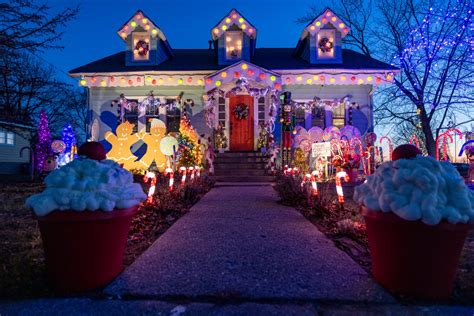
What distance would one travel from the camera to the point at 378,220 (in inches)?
102

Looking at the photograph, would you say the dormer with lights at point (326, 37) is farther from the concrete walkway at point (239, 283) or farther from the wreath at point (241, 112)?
the concrete walkway at point (239, 283)

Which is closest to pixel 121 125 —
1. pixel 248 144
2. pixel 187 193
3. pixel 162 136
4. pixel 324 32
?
pixel 162 136

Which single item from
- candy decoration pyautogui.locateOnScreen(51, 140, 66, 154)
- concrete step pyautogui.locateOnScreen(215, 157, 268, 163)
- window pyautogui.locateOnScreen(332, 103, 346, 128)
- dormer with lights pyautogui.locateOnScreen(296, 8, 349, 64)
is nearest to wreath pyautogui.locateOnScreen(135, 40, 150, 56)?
candy decoration pyautogui.locateOnScreen(51, 140, 66, 154)

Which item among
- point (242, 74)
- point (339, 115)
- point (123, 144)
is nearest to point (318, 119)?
point (339, 115)

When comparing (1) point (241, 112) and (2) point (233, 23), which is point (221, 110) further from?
(2) point (233, 23)

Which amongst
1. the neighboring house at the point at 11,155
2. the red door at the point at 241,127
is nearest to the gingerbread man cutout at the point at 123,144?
the red door at the point at 241,127

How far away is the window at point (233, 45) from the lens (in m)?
14.9

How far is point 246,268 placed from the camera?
3084mm

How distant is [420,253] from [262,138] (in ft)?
37.5

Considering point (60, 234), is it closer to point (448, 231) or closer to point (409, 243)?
point (409, 243)

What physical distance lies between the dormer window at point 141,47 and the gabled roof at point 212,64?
0.51m

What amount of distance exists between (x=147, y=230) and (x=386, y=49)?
19.2 m

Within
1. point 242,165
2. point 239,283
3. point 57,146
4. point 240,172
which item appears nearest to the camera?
point 239,283

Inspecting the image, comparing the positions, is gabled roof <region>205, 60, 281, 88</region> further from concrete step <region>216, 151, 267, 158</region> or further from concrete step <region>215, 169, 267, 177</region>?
concrete step <region>215, 169, 267, 177</region>
